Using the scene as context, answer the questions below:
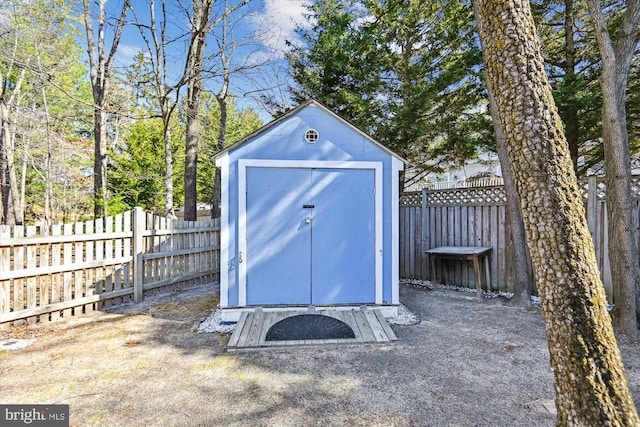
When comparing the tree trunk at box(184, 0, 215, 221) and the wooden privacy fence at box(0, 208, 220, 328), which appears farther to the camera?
the tree trunk at box(184, 0, 215, 221)

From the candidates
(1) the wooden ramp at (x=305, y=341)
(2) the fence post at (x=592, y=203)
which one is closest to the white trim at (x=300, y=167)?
(1) the wooden ramp at (x=305, y=341)

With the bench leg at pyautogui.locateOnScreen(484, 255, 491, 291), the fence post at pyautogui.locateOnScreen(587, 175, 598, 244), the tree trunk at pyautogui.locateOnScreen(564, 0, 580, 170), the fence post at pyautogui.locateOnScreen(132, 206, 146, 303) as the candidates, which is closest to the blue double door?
the fence post at pyautogui.locateOnScreen(132, 206, 146, 303)

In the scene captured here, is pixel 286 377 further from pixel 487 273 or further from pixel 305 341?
pixel 487 273

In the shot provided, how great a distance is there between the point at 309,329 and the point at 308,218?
4.80ft

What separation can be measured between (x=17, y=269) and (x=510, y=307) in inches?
269

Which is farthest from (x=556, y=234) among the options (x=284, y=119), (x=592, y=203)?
(x=592, y=203)

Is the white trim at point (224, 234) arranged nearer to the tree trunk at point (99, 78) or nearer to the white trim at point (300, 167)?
the white trim at point (300, 167)

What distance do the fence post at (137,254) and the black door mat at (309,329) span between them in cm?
281

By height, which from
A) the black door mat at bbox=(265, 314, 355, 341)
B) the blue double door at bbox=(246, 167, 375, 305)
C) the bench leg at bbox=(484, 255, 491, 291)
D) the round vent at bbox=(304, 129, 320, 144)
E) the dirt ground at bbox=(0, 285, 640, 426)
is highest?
the round vent at bbox=(304, 129, 320, 144)

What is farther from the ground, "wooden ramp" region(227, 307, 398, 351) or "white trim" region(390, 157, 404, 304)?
"white trim" region(390, 157, 404, 304)

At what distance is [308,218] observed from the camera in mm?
4441

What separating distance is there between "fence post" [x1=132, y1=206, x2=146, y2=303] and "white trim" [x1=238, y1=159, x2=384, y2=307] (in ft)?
7.11

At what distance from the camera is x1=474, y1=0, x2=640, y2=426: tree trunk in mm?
1453

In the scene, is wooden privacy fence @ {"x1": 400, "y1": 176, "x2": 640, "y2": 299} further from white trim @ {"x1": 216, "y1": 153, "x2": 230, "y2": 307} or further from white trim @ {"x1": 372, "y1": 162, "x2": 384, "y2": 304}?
white trim @ {"x1": 216, "y1": 153, "x2": 230, "y2": 307}
